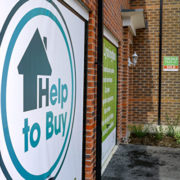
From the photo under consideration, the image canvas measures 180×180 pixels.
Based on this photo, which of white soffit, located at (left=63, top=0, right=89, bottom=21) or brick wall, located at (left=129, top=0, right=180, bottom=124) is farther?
brick wall, located at (left=129, top=0, right=180, bottom=124)

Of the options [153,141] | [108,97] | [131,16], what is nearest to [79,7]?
[108,97]

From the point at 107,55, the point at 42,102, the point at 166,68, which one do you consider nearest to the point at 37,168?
the point at 42,102

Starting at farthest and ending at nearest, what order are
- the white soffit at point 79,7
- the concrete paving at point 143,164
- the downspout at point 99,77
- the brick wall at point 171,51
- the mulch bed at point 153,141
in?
1. the brick wall at point 171,51
2. the mulch bed at point 153,141
3. the concrete paving at point 143,164
4. the downspout at point 99,77
5. the white soffit at point 79,7

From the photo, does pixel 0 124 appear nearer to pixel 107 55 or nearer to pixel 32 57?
pixel 32 57

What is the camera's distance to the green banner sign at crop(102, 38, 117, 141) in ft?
18.8

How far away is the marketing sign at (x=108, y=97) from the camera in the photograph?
18.8 ft

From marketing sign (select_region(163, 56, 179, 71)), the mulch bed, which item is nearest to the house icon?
the mulch bed

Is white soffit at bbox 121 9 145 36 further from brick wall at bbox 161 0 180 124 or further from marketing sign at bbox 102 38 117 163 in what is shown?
brick wall at bbox 161 0 180 124

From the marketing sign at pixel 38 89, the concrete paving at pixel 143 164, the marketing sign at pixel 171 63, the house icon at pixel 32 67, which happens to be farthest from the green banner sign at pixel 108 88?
the marketing sign at pixel 171 63

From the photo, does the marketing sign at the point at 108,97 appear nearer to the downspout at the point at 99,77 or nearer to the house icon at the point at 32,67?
the downspout at the point at 99,77

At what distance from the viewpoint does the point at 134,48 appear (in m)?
10.4

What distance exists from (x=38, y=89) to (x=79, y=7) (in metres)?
1.65

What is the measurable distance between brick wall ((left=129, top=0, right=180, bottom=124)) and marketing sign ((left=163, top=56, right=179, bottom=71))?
5.7 inches

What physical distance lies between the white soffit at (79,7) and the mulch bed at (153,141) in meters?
4.94
